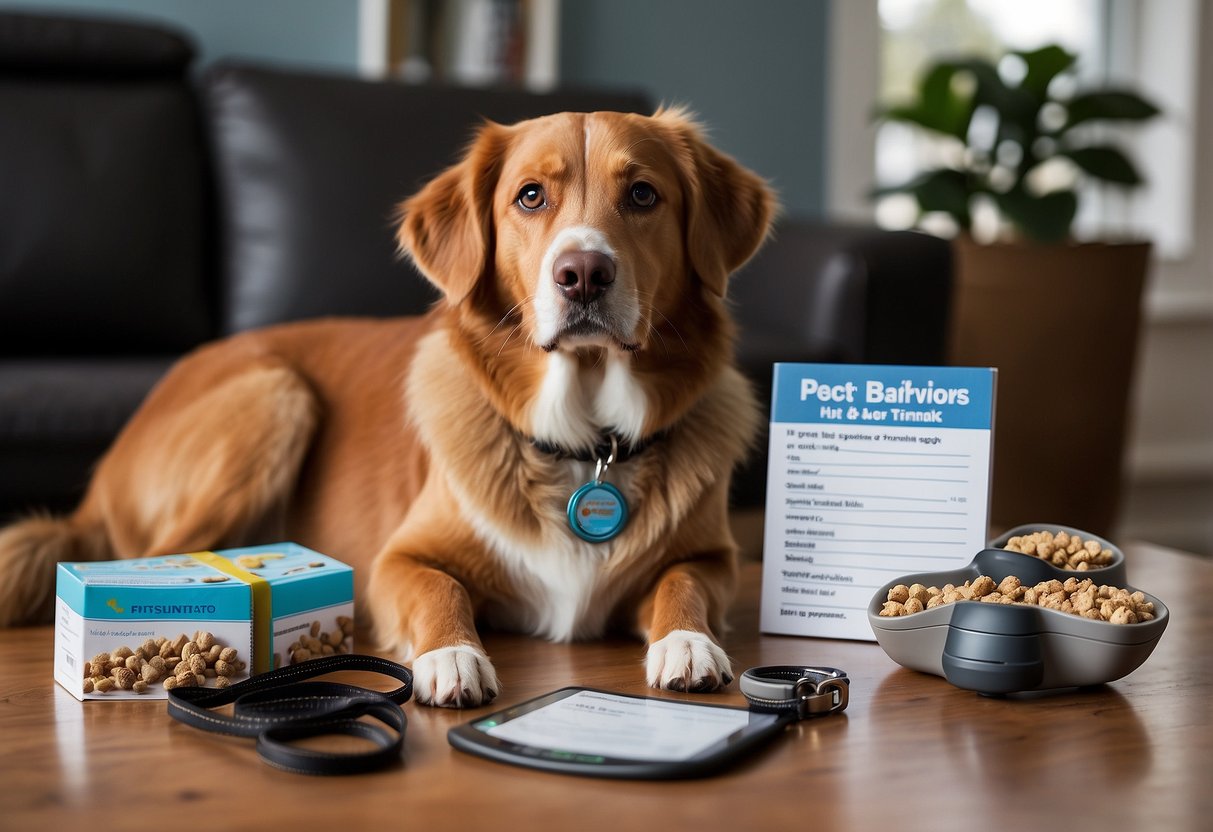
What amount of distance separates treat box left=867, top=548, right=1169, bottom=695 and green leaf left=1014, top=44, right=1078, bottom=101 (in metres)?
2.40

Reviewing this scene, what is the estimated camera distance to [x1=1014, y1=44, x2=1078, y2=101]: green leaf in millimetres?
3203

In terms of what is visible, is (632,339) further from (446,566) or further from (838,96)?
(838,96)

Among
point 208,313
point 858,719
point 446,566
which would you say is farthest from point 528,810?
point 208,313

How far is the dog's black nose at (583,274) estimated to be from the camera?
4.25ft

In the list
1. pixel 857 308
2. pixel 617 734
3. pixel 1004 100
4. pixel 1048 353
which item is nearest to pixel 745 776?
pixel 617 734

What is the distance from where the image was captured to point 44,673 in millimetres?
1269

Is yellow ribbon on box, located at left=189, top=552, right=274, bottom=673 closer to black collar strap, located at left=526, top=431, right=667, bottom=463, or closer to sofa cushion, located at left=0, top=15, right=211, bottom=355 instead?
black collar strap, located at left=526, top=431, right=667, bottom=463

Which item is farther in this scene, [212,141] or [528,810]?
[212,141]

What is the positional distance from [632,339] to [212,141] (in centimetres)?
183

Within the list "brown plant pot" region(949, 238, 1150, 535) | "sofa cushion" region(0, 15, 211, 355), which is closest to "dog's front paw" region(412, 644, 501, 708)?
"sofa cushion" region(0, 15, 211, 355)

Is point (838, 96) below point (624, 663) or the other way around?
the other way around

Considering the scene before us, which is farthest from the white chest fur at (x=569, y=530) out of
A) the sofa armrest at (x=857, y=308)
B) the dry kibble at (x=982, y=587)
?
the sofa armrest at (x=857, y=308)

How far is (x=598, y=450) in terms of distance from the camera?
1441 millimetres

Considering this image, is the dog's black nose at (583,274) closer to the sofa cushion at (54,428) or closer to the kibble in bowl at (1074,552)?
the kibble in bowl at (1074,552)
